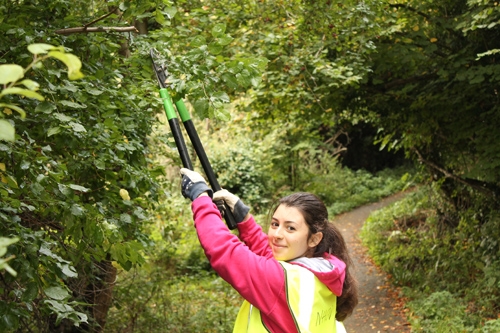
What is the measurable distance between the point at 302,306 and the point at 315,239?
1.29ft

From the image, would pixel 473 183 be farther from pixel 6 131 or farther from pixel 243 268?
pixel 6 131

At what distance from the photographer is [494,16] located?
6621 mm

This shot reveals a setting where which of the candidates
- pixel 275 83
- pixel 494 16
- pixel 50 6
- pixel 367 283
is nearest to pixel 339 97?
pixel 275 83

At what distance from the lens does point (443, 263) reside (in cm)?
994

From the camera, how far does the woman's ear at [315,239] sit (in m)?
2.52

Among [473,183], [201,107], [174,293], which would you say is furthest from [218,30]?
[473,183]

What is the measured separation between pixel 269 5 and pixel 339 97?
207 cm

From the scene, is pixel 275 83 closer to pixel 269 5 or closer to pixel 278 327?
pixel 269 5

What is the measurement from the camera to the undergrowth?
26.3 ft

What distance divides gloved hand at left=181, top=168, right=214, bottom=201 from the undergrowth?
577 cm

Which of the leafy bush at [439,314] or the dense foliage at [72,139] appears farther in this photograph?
the leafy bush at [439,314]

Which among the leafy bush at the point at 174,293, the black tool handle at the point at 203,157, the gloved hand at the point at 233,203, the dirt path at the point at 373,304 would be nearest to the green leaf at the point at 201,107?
the black tool handle at the point at 203,157

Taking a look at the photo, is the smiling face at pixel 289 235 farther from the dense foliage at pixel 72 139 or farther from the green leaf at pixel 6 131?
the green leaf at pixel 6 131

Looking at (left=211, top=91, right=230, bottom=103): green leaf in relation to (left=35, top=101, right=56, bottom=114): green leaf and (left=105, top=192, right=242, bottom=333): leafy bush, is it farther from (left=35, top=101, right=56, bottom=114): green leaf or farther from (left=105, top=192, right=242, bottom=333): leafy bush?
(left=105, top=192, right=242, bottom=333): leafy bush
